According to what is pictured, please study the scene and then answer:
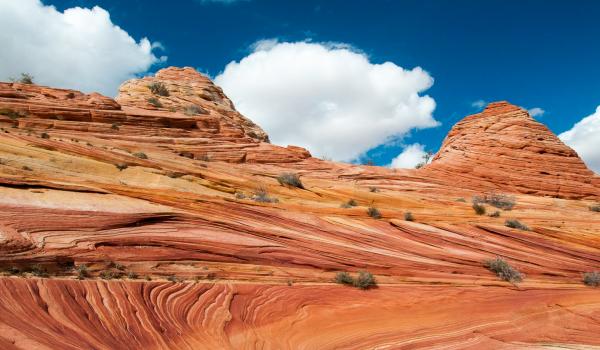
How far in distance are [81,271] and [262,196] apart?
10682mm

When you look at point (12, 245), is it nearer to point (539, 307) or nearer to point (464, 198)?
point (539, 307)

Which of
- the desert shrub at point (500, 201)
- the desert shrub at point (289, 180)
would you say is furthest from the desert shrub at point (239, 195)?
the desert shrub at point (500, 201)

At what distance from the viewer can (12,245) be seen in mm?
8719

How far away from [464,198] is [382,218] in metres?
14.4

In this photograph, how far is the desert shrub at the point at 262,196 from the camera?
18.5m

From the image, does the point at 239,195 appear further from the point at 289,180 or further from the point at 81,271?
the point at 81,271

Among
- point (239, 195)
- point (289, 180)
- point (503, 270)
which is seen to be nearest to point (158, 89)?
point (289, 180)

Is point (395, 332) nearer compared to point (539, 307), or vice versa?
point (395, 332)

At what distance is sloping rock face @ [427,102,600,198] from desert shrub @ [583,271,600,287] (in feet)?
59.2

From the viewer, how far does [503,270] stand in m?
14.1

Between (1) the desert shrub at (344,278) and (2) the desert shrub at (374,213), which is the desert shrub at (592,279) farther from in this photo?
(1) the desert shrub at (344,278)

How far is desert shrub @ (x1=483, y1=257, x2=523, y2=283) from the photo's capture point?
1391 cm

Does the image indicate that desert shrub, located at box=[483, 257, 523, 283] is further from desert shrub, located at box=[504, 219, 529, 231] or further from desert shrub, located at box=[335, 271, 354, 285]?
desert shrub, located at box=[335, 271, 354, 285]

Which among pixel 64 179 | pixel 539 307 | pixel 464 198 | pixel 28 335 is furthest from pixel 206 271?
pixel 464 198
